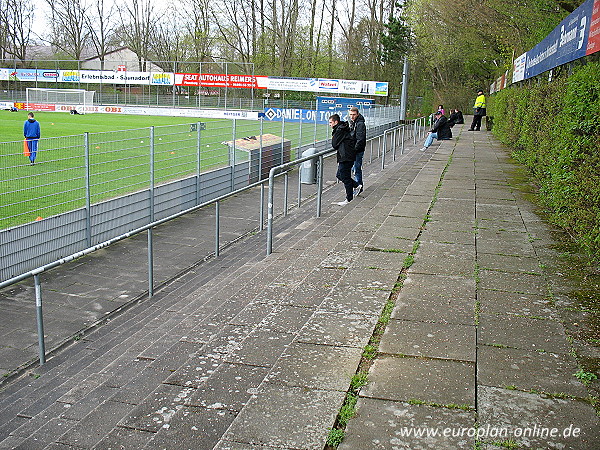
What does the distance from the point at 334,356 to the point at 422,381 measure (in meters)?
0.64

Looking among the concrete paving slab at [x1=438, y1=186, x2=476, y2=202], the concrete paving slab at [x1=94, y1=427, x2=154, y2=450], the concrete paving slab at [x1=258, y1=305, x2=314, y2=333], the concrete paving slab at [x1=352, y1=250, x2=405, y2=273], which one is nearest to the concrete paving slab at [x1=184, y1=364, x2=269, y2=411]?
the concrete paving slab at [x1=94, y1=427, x2=154, y2=450]

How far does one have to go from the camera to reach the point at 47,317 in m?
6.42

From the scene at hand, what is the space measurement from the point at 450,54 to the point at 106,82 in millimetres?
28300

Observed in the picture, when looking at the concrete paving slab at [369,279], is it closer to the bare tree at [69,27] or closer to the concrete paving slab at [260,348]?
the concrete paving slab at [260,348]

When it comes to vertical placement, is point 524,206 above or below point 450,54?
below

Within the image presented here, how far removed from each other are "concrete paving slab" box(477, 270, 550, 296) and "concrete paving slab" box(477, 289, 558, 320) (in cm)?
12

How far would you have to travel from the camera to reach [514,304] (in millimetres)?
5188

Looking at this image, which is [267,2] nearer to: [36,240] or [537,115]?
[537,115]

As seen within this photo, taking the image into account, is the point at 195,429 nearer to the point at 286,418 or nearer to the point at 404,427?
the point at 286,418

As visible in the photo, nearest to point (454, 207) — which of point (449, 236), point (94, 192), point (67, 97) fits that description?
point (449, 236)

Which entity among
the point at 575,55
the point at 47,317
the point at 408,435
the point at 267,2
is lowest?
the point at 47,317

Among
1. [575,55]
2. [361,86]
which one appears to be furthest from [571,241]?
[361,86]

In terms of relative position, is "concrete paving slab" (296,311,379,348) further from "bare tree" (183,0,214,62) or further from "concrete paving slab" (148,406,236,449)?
"bare tree" (183,0,214,62)

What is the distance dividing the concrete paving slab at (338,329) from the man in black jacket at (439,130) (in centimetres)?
1554
